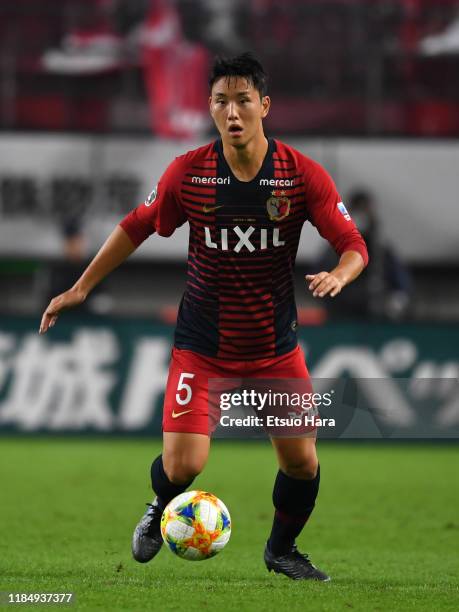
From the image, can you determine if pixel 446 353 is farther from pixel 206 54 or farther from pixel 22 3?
pixel 22 3

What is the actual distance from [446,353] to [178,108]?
19.8 ft

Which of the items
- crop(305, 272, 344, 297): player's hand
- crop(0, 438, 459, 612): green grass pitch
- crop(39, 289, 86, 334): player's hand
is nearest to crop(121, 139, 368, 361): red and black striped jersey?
crop(39, 289, 86, 334): player's hand

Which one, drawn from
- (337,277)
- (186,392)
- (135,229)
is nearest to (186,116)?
(135,229)

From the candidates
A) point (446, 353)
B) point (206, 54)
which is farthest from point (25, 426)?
point (206, 54)

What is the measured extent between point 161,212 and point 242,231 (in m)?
0.37

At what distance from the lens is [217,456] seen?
11844 mm

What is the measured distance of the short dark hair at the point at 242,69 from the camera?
215 inches

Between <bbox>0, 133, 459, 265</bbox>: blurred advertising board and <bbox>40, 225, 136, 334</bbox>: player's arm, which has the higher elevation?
<bbox>40, 225, 136, 334</bbox>: player's arm

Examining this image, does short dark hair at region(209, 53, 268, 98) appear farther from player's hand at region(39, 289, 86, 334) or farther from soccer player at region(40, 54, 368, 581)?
player's hand at region(39, 289, 86, 334)

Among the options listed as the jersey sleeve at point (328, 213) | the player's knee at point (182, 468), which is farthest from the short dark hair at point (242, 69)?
the player's knee at point (182, 468)

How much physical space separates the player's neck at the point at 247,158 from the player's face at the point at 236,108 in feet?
0.24

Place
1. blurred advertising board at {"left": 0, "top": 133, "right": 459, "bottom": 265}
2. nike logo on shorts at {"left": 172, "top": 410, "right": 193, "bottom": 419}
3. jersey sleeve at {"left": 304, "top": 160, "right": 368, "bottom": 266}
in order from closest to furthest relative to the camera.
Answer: jersey sleeve at {"left": 304, "top": 160, "right": 368, "bottom": 266} → nike logo on shorts at {"left": 172, "top": 410, "right": 193, "bottom": 419} → blurred advertising board at {"left": 0, "top": 133, "right": 459, "bottom": 265}

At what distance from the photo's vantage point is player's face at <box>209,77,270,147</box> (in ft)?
17.8

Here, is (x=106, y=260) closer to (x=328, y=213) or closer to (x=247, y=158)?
(x=247, y=158)
